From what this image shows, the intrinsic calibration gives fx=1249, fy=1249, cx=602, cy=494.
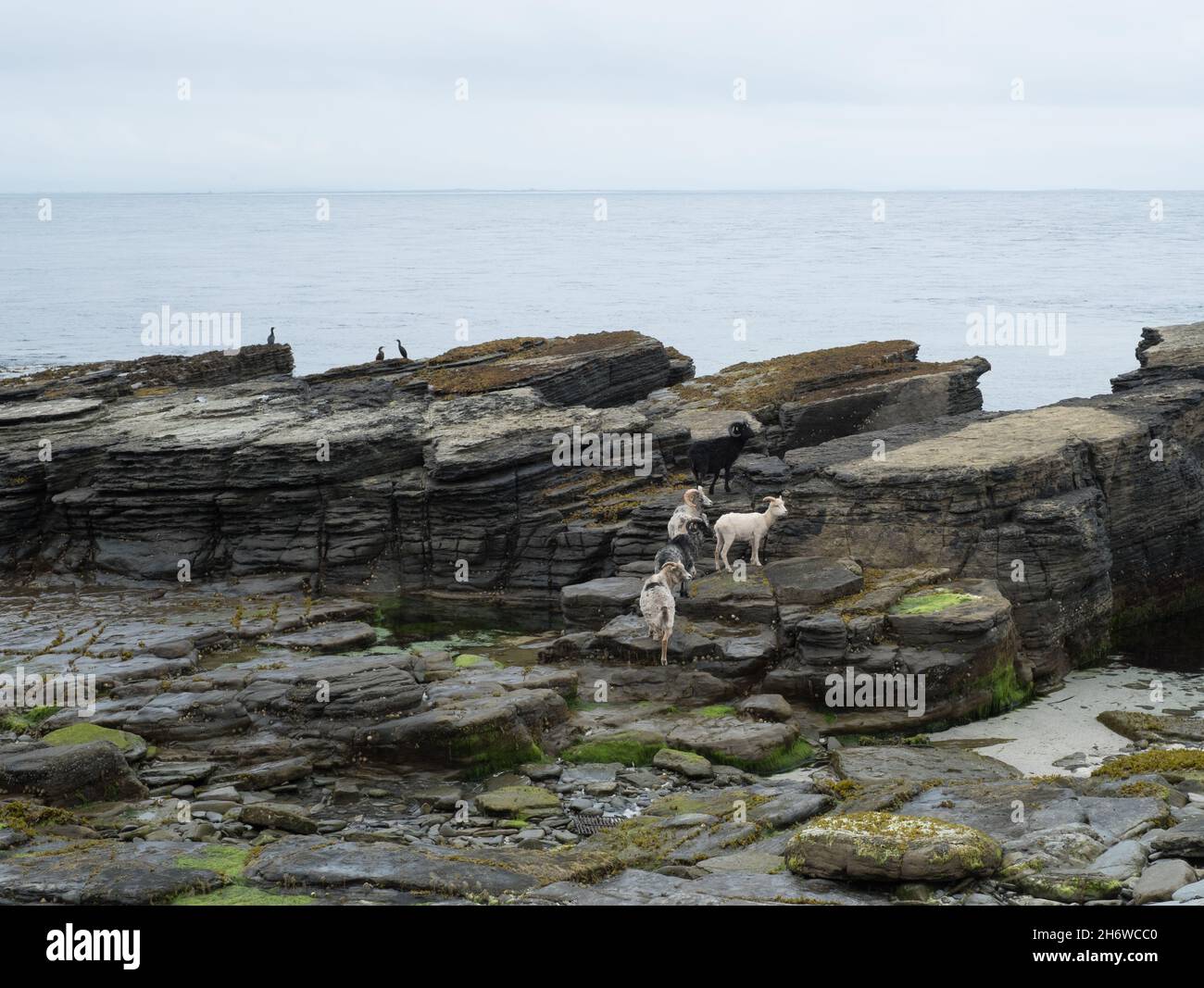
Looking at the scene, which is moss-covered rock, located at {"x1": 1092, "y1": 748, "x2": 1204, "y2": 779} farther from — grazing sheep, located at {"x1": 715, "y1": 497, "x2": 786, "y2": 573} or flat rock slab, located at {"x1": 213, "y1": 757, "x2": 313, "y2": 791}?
flat rock slab, located at {"x1": 213, "y1": 757, "x2": 313, "y2": 791}

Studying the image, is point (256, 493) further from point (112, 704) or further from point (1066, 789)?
point (1066, 789)

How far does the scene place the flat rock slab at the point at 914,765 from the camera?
772 inches

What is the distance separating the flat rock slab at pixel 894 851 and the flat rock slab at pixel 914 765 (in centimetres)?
485

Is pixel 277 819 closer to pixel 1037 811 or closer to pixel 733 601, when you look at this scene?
pixel 1037 811

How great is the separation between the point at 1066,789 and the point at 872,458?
12.9m

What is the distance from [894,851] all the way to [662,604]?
1067 cm

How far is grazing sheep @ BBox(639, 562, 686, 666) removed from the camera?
23.8m

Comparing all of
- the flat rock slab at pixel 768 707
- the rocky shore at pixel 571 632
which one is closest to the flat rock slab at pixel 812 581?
the rocky shore at pixel 571 632

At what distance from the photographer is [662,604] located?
78.3ft

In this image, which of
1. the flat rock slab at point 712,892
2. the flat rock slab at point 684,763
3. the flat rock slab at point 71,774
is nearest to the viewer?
the flat rock slab at point 712,892

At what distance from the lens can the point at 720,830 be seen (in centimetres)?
1681

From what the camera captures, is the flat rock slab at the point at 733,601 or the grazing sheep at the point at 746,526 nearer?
the flat rock slab at the point at 733,601

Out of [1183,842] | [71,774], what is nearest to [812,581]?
[1183,842]

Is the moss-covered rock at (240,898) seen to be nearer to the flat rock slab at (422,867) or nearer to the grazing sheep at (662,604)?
the flat rock slab at (422,867)
